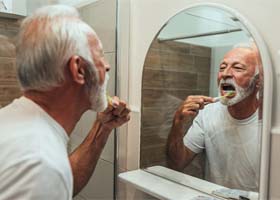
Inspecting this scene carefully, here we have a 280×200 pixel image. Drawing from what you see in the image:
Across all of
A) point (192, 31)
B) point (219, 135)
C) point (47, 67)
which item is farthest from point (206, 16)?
point (47, 67)

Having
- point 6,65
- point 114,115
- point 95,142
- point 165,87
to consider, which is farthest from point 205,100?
point 6,65

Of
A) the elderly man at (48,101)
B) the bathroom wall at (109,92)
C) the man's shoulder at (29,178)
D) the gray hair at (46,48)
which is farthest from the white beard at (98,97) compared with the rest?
the bathroom wall at (109,92)

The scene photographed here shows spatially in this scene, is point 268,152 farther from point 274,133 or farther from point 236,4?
point 236,4

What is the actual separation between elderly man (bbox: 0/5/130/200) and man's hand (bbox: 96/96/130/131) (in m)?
0.20

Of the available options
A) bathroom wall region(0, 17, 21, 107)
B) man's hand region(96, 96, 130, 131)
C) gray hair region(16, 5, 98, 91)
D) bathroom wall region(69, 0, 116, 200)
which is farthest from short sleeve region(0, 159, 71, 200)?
bathroom wall region(0, 17, 21, 107)

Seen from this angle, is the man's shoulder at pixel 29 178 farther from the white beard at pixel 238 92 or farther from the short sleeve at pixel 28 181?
the white beard at pixel 238 92

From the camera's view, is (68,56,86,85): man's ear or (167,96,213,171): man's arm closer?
(68,56,86,85): man's ear

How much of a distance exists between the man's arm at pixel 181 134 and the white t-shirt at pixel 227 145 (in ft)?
0.06

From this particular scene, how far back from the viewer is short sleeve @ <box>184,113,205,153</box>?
105 cm

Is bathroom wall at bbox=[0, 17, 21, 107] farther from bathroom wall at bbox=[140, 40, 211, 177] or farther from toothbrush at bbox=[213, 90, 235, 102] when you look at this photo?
toothbrush at bbox=[213, 90, 235, 102]

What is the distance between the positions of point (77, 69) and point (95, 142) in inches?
18.7

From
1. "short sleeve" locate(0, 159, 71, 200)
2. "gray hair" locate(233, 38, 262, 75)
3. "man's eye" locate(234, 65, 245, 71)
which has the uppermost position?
"gray hair" locate(233, 38, 262, 75)

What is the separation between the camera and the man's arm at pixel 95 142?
106 centimetres

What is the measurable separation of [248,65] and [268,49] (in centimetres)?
7
